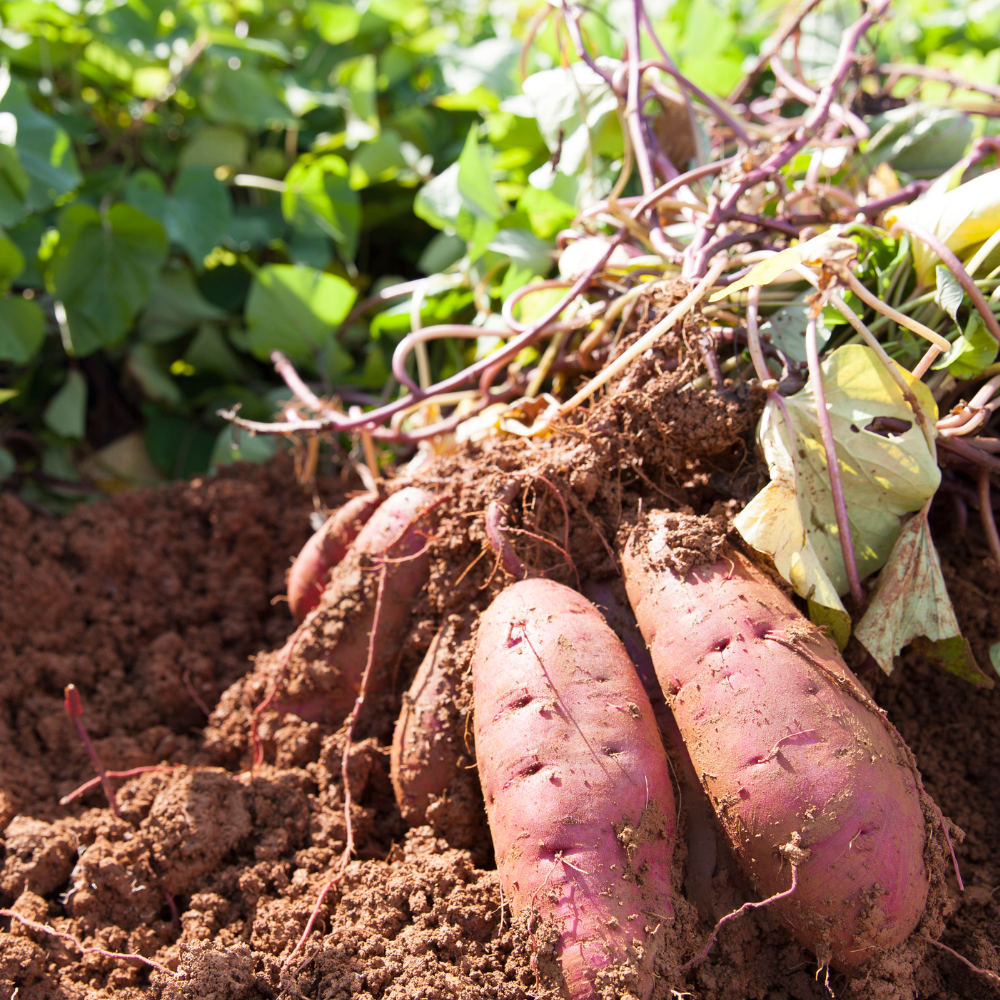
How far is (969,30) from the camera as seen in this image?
3.35 metres

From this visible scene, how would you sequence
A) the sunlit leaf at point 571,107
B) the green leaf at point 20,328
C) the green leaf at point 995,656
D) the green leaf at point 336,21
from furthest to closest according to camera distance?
the green leaf at point 336,21
the green leaf at point 20,328
the sunlit leaf at point 571,107
the green leaf at point 995,656

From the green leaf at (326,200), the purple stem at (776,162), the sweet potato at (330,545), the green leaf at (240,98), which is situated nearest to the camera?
the purple stem at (776,162)

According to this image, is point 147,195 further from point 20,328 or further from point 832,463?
point 832,463

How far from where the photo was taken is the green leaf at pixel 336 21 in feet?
9.71

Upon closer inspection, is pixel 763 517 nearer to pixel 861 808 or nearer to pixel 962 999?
pixel 861 808

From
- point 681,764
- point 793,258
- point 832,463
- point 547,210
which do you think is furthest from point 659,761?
point 547,210

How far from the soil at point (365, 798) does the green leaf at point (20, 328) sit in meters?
0.74

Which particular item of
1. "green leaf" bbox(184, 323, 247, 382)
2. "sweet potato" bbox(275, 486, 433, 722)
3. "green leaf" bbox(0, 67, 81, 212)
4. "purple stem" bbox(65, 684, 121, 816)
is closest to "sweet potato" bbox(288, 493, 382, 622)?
"sweet potato" bbox(275, 486, 433, 722)

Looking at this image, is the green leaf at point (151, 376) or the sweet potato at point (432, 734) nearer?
the sweet potato at point (432, 734)

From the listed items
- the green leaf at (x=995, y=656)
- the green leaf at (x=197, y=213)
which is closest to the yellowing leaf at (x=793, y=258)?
the green leaf at (x=995, y=656)

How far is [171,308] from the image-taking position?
8.42ft

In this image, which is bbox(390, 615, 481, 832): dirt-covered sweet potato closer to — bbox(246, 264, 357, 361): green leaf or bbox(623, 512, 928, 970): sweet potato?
bbox(623, 512, 928, 970): sweet potato

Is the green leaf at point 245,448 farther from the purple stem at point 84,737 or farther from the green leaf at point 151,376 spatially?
the purple stem at point 84,737

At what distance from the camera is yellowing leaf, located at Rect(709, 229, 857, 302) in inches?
46.4
